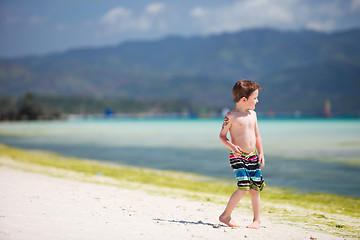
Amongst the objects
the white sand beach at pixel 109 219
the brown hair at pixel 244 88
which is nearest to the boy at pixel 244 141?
the brown hair at pixel 244 88

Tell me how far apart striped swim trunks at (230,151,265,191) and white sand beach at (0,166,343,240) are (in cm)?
68

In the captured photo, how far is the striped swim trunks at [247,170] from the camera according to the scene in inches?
216

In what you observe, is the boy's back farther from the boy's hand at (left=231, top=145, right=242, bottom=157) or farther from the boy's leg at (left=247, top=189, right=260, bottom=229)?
the boy's leg at (left=247, top=189, right=260, bottom=229)

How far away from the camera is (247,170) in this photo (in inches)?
217

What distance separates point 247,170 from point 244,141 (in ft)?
1.32

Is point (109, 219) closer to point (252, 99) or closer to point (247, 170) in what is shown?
point (247, 170)

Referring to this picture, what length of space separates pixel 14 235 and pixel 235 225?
302 cm

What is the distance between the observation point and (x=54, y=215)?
232 inches

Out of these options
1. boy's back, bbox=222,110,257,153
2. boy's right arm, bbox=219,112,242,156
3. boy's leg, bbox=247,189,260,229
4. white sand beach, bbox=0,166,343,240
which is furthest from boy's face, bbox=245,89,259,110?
white sand beach, bbox=0,166,343,240

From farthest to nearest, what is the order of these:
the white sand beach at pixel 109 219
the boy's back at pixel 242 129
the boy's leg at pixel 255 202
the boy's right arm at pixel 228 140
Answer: the boy's leg at pixel 255 202
the boy's back at pixel 242 129
the boy's right arm at pixel 228 140
the white sand beach at pixel 109 219

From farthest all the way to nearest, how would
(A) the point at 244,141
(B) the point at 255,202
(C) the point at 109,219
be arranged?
(C) the point at 109,219 → (B) the point at 255,202 → (A) the point at 244,141

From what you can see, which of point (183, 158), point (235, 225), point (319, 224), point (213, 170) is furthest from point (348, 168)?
point (235, 225)

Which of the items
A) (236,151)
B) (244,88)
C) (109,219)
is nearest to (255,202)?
(236,151)

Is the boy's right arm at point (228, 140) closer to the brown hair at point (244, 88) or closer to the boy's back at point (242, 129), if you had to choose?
the boy's back at point (242, 129)
